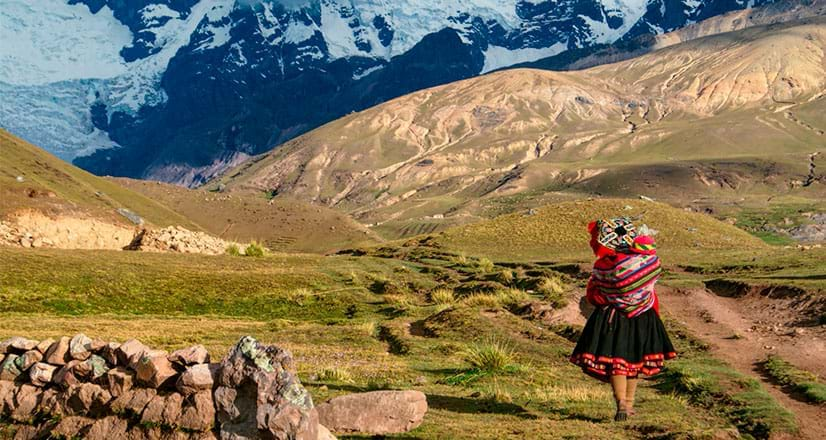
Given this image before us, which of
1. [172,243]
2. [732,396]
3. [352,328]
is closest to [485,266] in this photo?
[172,243]

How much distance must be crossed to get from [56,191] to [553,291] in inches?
2626

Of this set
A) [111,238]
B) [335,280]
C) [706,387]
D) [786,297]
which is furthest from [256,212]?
[706,387]

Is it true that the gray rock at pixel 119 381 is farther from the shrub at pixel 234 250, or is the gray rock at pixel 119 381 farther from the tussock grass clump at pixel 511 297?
the shrub at pixel 234 250

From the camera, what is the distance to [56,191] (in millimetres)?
84688

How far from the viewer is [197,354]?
11.9m

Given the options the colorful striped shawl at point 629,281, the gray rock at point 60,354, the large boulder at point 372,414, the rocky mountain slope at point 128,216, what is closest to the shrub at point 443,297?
the colorful striped shawl at point 629,281

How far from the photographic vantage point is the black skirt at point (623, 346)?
13.9 m

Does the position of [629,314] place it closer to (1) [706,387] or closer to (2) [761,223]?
(1) [706,387]

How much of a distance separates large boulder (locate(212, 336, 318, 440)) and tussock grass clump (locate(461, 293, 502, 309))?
2247 centimetres

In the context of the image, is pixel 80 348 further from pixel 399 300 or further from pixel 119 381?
pixel 399 300

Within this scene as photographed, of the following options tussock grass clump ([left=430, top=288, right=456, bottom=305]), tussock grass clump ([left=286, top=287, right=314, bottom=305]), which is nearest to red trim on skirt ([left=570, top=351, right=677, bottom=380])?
tussock grass clump ([left=430, top=288, right=456, bottom=305])

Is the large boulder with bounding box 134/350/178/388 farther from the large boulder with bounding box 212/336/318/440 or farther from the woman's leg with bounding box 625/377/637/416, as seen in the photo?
the woman's leg with bounding box 625/377/637/416

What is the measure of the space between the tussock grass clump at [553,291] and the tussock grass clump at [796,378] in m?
11.1

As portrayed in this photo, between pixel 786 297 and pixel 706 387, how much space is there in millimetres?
20136
